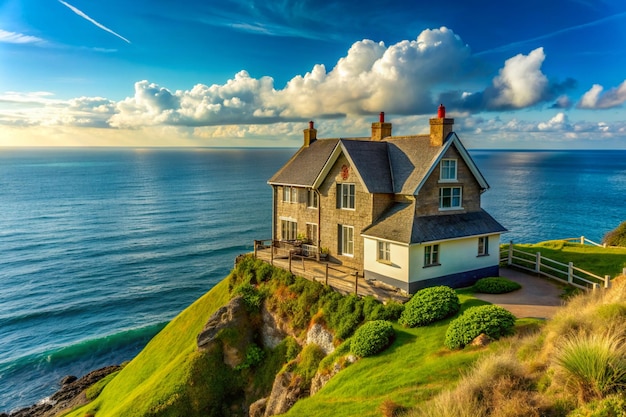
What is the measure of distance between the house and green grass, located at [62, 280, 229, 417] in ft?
38.3

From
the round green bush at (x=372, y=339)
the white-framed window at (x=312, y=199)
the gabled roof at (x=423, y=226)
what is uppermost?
the white-framed window at (x=312, y=199)

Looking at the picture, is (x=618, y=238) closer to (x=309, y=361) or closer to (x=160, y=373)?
(x=309, y=361)

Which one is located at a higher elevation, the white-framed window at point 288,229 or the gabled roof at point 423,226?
the gabled roof at point 423,226

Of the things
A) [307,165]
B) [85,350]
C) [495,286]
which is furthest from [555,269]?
[85,350]

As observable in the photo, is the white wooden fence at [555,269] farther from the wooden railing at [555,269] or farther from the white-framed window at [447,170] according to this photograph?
the white-framed window at [447,170]

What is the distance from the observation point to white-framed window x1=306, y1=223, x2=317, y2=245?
34619 mm

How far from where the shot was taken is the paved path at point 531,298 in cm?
2219

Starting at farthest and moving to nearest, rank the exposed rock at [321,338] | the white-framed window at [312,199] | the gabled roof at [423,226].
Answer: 1. the white-framed window at [312,199]
2. the gabled roof at [423,226]
3. the exposed rock at [321,338]

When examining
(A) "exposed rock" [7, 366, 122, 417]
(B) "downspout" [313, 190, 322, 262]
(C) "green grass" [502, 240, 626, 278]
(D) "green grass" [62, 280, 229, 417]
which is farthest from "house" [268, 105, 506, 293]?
(A) "exposed rock" [7, 366, 122, 417]

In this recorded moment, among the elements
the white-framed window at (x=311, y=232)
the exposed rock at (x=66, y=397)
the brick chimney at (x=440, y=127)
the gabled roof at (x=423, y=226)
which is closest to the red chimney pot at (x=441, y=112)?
the brick chimney at (x=440, y=127)

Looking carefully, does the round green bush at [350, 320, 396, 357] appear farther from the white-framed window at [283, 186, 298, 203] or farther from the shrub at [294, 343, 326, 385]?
the white-framed window at [283, 186, 298, 203]

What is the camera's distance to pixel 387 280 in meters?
26.7

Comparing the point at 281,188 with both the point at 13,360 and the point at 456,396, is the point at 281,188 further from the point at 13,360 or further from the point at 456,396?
the point at 13,360

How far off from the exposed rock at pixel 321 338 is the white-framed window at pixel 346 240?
7.41 m
